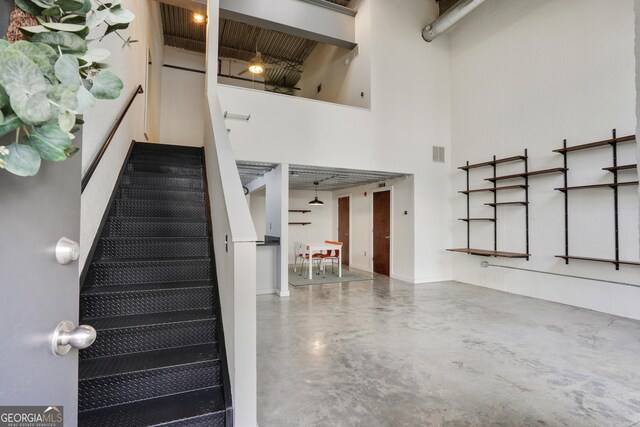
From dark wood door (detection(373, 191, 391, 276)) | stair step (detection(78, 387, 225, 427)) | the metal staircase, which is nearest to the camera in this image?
stair step (detection(78, 387, 225, 427))

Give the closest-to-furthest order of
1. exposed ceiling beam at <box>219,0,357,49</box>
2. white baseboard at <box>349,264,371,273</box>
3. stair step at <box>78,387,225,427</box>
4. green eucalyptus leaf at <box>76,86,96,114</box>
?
green eucalyptus leaf at <box>76,86,96,114</box>, stair step at <box>78,387,225,427</box>, exposed ceiling beam at <box>219,0,357,49</box>, white baseboard at <box>349,264,371,273</box>

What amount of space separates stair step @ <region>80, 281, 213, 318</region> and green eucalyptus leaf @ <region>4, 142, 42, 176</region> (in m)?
2.02

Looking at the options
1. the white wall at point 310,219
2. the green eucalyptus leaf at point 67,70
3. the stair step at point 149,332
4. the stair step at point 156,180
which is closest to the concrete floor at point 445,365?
the stair step at point 149,332

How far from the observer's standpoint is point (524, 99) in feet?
18.5

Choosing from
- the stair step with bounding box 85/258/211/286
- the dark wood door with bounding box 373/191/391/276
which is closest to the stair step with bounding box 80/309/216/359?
the stair step with bounding box 85/258/211/286

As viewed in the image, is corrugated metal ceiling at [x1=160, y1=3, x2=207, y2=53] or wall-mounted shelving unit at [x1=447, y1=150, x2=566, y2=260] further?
corrugated metal ceiling at [x1=160, y1=3, x2=207, y2=53]

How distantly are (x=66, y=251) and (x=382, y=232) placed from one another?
7599 millimetres

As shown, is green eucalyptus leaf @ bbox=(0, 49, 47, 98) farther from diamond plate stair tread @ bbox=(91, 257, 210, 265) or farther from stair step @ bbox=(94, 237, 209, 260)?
stair step @ bbox=(94, 237, 209, 260)

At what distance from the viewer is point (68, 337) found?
30.1 inches

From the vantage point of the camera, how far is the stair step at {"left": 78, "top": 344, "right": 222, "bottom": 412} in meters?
1.79

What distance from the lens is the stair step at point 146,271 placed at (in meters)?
2.44

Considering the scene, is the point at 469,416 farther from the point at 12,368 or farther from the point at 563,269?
the point at 563,269

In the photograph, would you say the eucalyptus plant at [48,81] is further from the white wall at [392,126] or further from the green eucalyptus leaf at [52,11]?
the white wall at [392,126]

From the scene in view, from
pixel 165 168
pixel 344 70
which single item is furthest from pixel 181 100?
pixel 165 168
